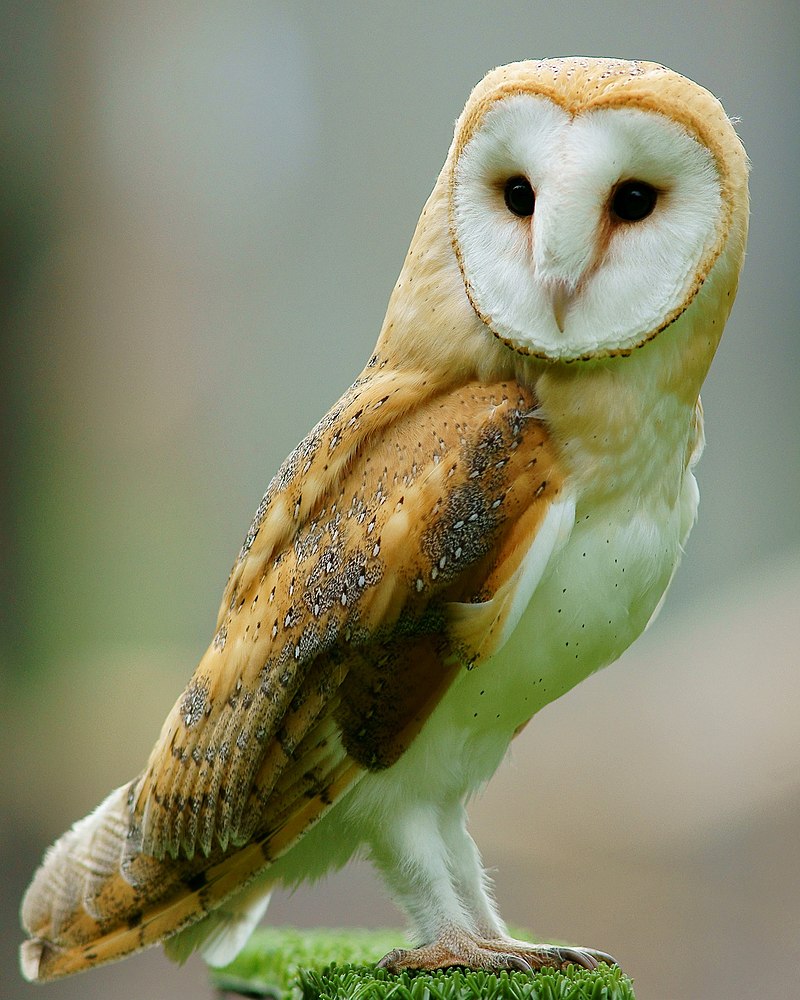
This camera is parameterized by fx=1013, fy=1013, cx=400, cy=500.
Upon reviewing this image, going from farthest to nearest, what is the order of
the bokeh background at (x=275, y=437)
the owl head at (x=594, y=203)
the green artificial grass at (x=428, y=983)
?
the bokeh background at (x=275, y=437) → the green artificial grass at (x=428, y=983) → the owl head at (x=594, y=203)

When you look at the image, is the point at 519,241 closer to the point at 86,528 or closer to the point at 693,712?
the point at 693,712

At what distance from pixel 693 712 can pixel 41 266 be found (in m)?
1.86

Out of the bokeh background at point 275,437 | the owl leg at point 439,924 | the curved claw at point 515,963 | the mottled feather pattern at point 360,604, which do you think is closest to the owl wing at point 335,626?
the mottled feather pattern at point 360,604

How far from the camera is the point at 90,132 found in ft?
8.16

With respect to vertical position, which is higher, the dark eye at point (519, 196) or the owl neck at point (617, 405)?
the dark eye at point (519, 196)

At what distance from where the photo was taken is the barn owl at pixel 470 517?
0.80 m

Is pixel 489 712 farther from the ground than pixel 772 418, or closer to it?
farther from the ground

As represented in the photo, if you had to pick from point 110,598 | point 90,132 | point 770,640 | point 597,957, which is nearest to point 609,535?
point 597,957

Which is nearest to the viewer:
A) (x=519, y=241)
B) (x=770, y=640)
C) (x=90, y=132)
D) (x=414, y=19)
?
(x=519, y=241)

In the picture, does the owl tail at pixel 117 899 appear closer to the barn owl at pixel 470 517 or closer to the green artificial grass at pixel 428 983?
the barn owl at pixel 470 517

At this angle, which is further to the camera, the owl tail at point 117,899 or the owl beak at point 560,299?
the owl tail at point 117,899

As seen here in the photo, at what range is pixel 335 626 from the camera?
84 cm

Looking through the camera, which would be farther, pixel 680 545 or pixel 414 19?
pixel 414 19

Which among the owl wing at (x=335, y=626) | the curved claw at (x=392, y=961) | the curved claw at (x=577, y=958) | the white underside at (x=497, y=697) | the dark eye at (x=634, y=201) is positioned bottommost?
the curved claw at (x=577, y=958)
